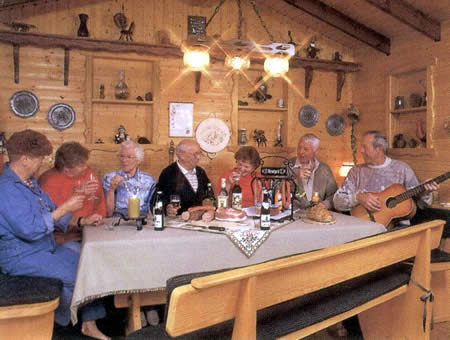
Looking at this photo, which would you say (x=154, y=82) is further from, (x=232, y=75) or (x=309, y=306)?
(x=309, y=306)

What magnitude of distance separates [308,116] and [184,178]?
9.45 ft

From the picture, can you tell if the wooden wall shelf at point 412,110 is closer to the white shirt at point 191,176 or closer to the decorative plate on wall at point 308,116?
the decorative plate on wall at point 308,116

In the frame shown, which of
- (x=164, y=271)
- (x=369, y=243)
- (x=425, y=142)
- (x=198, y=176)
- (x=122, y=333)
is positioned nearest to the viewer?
(x=369, y=243)

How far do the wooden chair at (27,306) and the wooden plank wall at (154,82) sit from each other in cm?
300

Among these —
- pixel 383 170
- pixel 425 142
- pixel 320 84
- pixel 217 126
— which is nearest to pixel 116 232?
pixel 383 170

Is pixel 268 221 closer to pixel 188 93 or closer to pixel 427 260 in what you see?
pixel 427 260

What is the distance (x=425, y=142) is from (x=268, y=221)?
3.17 meters

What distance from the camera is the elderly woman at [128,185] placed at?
3.45 m

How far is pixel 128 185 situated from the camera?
11.8 feet

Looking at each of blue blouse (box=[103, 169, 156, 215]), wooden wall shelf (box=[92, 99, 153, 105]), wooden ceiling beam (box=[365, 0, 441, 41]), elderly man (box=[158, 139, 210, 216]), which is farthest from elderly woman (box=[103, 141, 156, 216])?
wooden ceiling beam (box=[365, 0, 441, 41])

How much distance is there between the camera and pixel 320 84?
621 cm

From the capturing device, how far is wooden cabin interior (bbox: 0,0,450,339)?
475 cm

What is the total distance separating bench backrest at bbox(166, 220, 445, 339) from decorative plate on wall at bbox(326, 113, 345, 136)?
13.9 ft

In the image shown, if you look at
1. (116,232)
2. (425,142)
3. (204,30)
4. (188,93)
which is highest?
(204,30)
